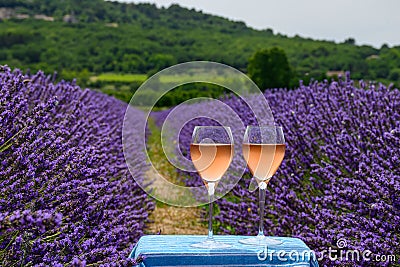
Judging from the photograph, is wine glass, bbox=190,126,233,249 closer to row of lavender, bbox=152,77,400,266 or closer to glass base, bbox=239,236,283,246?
glass base, bbox=239,236,283,246

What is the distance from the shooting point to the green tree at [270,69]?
36.0 feet

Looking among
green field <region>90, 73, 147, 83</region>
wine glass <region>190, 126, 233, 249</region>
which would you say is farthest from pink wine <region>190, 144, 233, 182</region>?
green field <region>90, 73, 147, 83</region>

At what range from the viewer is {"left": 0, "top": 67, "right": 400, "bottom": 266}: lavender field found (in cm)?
189

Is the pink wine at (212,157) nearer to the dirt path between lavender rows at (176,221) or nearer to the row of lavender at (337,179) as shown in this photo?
the row of lavender at (337,179)

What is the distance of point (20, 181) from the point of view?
196 cm

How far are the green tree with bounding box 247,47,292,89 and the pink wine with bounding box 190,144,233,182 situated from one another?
889 centimetres

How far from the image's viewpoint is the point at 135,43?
37.8 m

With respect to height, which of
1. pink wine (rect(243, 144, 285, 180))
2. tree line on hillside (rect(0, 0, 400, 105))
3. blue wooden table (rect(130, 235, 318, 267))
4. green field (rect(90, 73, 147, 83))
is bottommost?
green field (rect(90, 73, 147, 83))

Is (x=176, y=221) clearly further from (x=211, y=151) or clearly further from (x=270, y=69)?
(x=270, y=69)

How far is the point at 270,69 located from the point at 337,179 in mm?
8567

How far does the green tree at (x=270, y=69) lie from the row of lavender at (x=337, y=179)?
669cm

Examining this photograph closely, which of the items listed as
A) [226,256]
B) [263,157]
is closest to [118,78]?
[263,157]


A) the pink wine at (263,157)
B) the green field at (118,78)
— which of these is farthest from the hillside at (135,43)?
the pink wine at (263,157)

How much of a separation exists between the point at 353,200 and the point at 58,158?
1.38m
